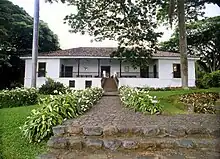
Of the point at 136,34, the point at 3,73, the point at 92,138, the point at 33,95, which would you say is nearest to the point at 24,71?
the point at 3,73

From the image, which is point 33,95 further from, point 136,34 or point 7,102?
point 136,34

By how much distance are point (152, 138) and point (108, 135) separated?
763 mm

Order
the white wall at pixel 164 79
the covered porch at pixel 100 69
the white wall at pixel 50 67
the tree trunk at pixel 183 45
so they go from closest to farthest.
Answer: the tree trunk at pixel 183 45 → the white wall at pixel 164 79 → the white wall at pixel 50 67 → the covered porch at pixel 100 69

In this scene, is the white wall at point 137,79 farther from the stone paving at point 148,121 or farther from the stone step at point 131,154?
the stone step at point 131,154

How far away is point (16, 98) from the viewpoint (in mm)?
9617

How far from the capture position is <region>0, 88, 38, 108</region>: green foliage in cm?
938

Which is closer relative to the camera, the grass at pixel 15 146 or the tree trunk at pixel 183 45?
the grass at pixel 15 146

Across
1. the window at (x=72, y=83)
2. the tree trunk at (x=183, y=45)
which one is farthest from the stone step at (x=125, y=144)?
the window at (x=72, y=83)

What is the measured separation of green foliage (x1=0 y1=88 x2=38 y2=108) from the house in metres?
14.5

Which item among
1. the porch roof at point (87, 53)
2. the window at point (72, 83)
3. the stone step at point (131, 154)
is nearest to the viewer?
the stone step at point (131, 154)

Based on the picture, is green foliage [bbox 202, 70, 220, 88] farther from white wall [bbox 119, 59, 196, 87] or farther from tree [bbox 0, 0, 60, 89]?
tree [bbox 0, 0, 60, 89]

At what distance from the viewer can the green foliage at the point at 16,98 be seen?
9383 millimetres

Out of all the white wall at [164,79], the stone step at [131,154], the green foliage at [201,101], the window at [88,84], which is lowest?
the stone step at [131,154]

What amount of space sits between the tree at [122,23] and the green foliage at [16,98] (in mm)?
6676
